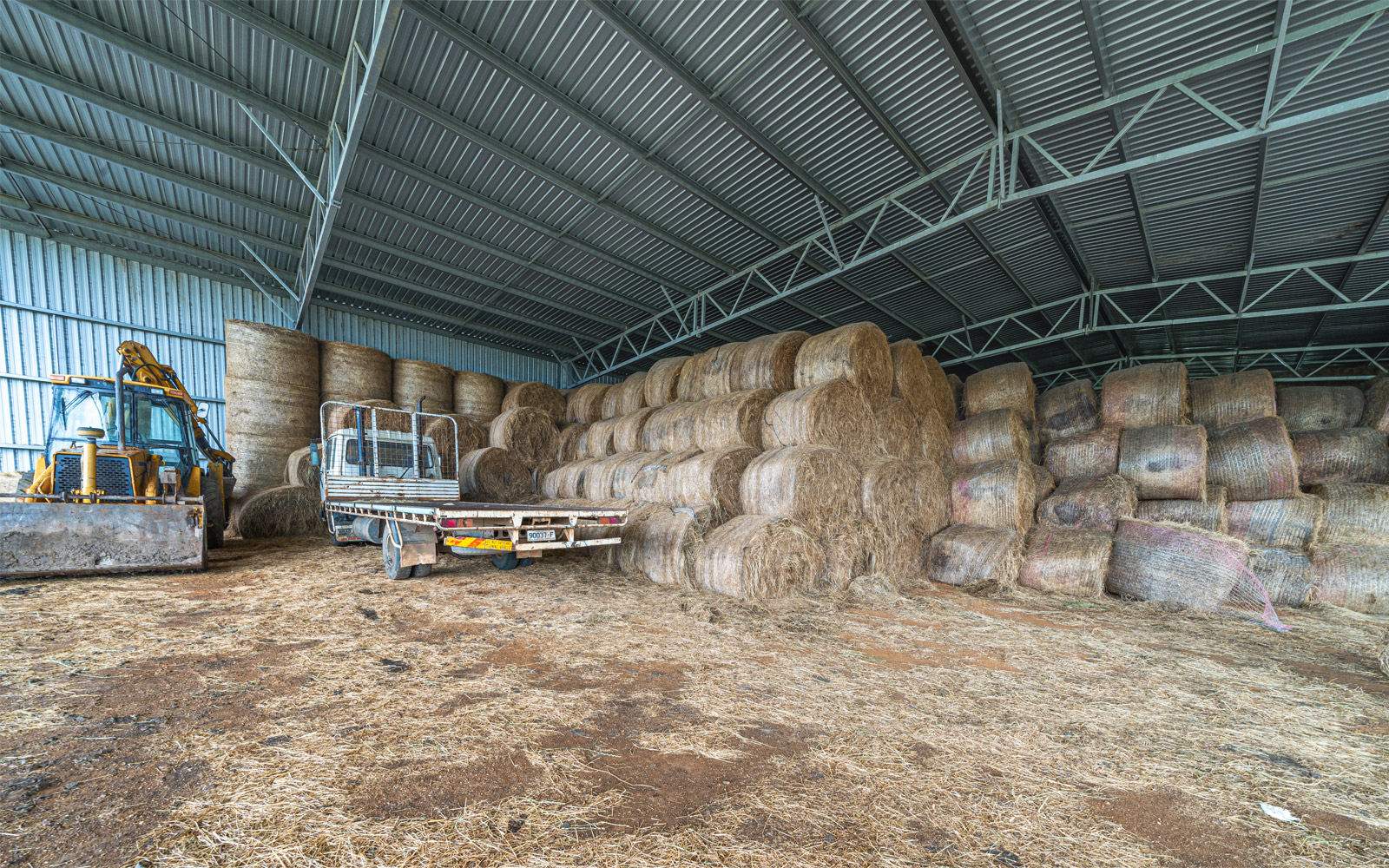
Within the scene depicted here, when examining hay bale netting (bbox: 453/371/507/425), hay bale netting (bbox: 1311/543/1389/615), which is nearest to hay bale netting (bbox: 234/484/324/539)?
hay bale netting (bbox: 453/371/507/425)

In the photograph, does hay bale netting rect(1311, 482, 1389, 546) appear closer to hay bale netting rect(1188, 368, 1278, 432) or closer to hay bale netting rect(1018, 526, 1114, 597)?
hay bale netting rect(1188, 368, 1278, 432)

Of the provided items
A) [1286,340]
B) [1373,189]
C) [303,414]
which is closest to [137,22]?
[303,414]

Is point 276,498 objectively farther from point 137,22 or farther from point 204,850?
point 204,850

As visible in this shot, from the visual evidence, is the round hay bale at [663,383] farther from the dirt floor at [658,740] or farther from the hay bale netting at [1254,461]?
the hay bale netting at [1254,461]

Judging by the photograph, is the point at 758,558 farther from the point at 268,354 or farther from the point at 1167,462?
the point at 268,354

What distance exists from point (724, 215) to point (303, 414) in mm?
10234

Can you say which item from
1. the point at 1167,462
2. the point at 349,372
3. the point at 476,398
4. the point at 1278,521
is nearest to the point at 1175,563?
the point at 1167,462

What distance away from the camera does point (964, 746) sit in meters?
2.75

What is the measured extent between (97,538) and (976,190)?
13621 millimetres

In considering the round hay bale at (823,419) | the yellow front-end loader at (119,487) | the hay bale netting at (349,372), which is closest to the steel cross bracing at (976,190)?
the round hay bale at (823,419)

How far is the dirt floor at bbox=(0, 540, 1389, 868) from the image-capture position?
76.7 inches

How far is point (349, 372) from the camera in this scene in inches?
480

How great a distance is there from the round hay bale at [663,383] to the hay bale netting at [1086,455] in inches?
276

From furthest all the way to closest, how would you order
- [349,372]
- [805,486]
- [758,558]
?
[349,372]
[805,486]
[758,558]
